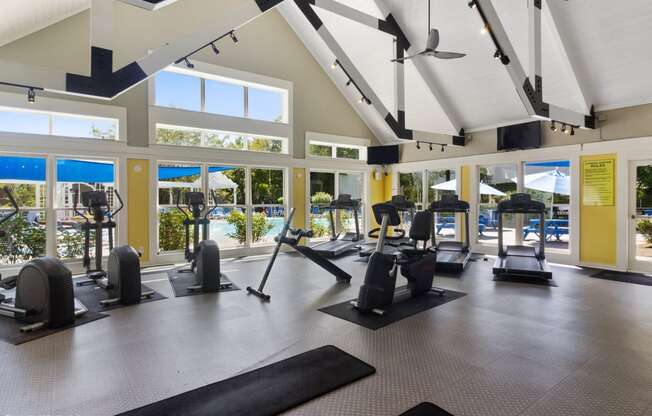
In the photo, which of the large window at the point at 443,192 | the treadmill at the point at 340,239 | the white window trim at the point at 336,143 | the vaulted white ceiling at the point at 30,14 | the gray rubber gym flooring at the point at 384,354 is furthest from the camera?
the large window at the point at 443,192

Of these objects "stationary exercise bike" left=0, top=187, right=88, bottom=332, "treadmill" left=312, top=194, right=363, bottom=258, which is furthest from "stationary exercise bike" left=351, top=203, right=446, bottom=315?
"treadmill" left=312, top=194, right=363, bottom=258

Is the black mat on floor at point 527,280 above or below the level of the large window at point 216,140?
below

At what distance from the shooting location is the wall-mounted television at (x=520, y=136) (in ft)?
26.3

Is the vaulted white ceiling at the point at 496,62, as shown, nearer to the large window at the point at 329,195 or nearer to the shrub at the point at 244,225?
the large window at the point at 329,195

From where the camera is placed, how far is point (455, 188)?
978cm

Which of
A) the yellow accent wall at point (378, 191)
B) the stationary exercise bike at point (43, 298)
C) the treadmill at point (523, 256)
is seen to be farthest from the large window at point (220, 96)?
the treadmill at point (523, 256)

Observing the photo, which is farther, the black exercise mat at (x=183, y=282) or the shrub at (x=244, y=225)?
the shrub at (x=244, y=225)

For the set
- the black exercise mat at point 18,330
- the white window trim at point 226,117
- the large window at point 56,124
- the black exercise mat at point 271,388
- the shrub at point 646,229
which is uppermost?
the white window trim at point 226,117

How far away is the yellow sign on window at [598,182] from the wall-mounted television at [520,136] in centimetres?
110

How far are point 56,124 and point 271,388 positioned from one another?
6.52m

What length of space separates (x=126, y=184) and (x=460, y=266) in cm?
663

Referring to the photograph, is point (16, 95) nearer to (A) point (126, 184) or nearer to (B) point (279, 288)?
(A) point (126, 184)

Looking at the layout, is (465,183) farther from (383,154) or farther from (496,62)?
(496,62)

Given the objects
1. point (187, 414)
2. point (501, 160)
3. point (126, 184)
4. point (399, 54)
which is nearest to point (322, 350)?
point (187, 414)
